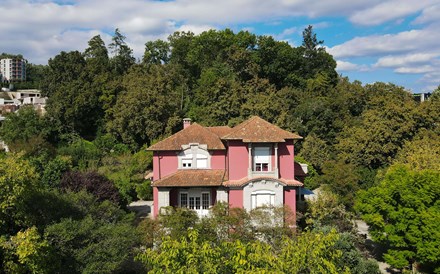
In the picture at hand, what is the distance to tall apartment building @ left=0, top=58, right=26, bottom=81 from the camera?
163375 mm

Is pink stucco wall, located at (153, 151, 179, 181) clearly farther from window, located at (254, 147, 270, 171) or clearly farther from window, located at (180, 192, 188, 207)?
window, located at (254, 147, 270, 171)

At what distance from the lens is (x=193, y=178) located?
25.2m

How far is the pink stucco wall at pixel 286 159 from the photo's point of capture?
24859 millimetres

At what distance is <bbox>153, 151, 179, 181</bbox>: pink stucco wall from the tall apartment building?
162315 millimetres

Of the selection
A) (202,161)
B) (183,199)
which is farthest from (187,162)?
(183,199)

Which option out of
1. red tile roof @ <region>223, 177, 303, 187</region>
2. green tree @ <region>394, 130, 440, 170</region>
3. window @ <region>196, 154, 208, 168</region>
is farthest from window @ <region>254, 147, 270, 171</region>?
green tree @ <region>394, 130, 440, 170</region>

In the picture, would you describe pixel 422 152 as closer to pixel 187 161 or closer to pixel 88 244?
pixel 187 161

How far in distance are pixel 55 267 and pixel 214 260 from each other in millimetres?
9053

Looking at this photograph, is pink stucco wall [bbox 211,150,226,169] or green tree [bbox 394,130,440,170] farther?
green tree [bbox 394,130,440,170]

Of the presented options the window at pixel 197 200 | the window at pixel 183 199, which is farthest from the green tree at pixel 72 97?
the window at pixel 197 200

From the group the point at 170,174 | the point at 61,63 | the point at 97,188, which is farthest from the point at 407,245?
the point at 61,63

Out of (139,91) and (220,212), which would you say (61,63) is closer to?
(139,91)

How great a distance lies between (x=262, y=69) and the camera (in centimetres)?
5728

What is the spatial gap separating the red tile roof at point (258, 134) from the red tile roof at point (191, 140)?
7.20 feet
